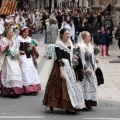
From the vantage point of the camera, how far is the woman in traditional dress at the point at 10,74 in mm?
11914

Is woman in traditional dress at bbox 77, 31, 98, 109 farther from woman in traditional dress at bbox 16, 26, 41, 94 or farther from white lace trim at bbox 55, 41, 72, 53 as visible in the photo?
woman in traditional dress at bbox 16, 26, 41, 94

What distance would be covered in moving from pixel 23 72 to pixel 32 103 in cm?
105

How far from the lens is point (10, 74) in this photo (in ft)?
39.2

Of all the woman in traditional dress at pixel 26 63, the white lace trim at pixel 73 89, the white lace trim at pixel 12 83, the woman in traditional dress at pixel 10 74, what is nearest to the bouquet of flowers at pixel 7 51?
the woman in traditional dress at pixel 10 74

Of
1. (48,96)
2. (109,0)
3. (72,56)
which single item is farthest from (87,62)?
(109,0)

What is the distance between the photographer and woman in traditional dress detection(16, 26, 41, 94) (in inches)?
481

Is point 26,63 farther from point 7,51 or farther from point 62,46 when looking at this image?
point 62,46

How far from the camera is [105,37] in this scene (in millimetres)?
20219

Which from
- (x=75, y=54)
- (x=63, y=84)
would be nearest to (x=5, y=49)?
(x=75, y=54)

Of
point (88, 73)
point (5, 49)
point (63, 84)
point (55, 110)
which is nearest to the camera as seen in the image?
point (63, 84)

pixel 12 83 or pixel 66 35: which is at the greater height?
pixel 66 35

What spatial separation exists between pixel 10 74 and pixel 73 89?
7.41ft

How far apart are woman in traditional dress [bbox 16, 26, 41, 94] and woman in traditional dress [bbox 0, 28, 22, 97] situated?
0.67 feet

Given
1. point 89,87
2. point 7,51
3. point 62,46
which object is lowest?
point 89,87
